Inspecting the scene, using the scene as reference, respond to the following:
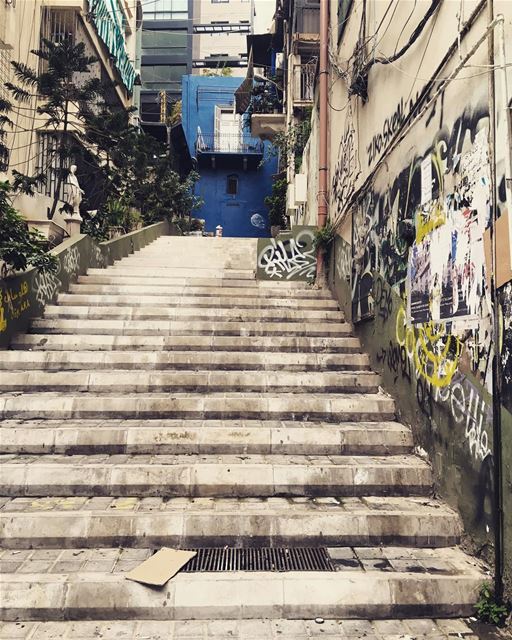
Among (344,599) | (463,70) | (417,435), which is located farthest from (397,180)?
(344,599)

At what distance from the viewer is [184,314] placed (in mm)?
6945

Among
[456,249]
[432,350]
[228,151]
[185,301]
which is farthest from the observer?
[228,151]

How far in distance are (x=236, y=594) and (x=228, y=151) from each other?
25714mm

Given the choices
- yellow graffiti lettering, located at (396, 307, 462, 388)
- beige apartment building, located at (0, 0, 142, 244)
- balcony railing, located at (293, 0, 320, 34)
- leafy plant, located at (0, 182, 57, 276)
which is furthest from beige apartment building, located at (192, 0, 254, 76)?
yellow graffiti lettering, located at (396, 307, 462, 388)

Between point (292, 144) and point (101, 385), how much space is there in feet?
42.1

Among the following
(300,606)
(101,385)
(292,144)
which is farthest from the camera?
(292,144)

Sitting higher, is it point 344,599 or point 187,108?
point 187,108

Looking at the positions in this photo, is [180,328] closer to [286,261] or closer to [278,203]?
[286,261]

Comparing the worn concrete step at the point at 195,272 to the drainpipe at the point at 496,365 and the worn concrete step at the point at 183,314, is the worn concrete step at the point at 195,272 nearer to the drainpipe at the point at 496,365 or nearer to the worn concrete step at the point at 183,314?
the worn concrete step at the point at 183,314

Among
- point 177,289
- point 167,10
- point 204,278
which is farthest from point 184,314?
point 167,10

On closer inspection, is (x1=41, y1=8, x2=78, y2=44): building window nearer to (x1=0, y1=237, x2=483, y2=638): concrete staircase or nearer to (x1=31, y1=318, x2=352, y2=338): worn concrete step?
(x1=0, y1=237, x2=483, y2=638): concrete staircase

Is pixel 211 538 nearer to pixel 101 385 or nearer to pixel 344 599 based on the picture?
pixel 344 599

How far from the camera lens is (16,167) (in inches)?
506

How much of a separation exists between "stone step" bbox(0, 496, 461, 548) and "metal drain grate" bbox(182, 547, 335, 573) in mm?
62
